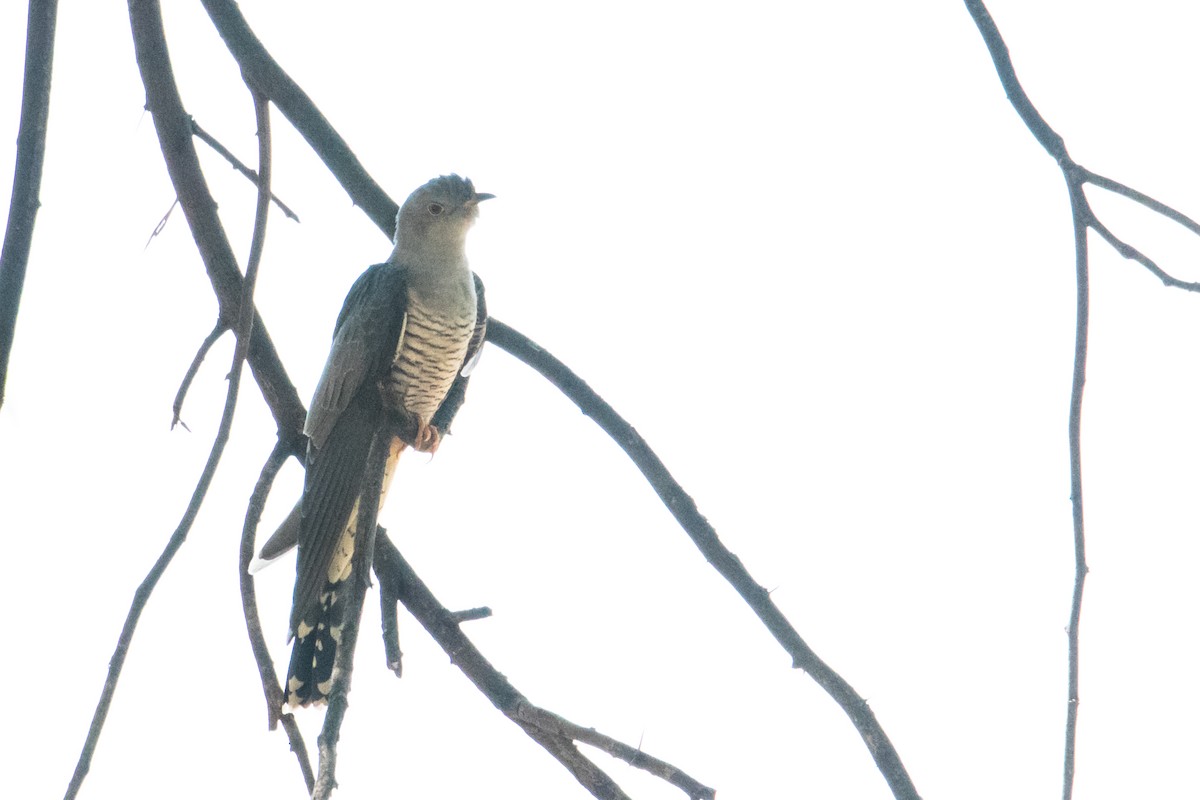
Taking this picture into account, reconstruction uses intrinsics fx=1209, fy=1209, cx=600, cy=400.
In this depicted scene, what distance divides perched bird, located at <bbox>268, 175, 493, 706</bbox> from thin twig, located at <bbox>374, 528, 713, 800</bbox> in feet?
1.06

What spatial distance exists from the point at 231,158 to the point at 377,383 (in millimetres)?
999

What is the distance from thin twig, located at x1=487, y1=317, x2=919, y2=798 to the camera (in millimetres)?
2582

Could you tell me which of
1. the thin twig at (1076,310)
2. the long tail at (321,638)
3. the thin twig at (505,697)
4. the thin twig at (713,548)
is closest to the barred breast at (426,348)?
the thin twig at (713,548)

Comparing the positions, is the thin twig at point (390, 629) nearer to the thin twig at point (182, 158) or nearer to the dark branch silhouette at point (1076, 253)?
the thin twig at point (182, 158)

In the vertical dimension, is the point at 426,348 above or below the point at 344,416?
above

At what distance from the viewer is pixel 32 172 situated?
108 inches

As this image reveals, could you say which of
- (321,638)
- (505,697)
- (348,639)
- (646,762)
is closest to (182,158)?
(321,638)

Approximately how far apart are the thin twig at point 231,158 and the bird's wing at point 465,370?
0.79 m

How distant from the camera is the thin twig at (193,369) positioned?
3.02 meters

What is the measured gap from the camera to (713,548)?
295 centimetres

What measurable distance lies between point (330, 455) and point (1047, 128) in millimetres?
2169

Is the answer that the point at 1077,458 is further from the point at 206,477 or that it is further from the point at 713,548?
the point at 206,477

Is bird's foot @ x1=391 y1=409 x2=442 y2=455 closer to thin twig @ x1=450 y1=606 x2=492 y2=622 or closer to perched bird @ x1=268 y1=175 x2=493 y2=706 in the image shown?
perched bird @ x1=268 y1=175 x2=493 y2=706

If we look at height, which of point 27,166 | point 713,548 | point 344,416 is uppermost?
point 344,416
